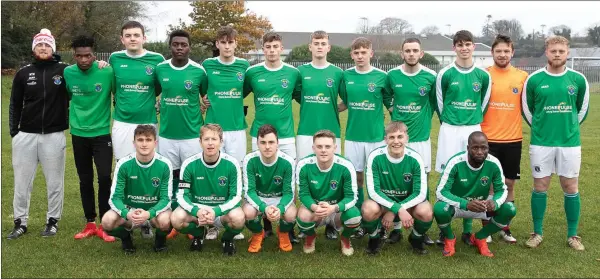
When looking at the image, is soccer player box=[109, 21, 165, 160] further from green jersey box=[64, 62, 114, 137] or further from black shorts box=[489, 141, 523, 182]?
black shorts box=[489, 141, 523, 182]

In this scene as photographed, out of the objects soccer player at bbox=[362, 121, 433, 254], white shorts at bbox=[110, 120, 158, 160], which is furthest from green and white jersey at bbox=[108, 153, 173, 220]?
soccer player at bbox=[362, 121, 433, 254]

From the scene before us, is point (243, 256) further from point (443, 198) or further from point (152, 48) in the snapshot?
point (152, 48)

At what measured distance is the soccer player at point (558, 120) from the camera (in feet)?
16.7

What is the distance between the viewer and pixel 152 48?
1320 inches

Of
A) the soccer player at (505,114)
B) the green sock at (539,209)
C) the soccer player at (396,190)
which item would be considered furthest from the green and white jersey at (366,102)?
the green sock at (539,209)

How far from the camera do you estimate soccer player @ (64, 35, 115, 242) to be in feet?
17.6

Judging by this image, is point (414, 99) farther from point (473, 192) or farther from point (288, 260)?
point (288, 260)

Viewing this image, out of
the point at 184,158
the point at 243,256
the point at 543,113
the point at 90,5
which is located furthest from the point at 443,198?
the point at 90,5

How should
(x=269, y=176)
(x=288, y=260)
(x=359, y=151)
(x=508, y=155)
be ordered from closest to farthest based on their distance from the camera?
(x=288, y=260) → (x=269, y=176) → (x=508, y=155) → (x=359, y=151)

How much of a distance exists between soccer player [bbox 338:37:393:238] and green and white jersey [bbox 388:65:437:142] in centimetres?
16

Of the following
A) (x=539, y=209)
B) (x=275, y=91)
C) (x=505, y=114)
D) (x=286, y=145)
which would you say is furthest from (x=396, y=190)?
(x=275, y=91)

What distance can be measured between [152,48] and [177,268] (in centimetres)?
3077

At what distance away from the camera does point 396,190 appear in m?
5.08

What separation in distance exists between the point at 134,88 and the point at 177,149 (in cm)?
73
